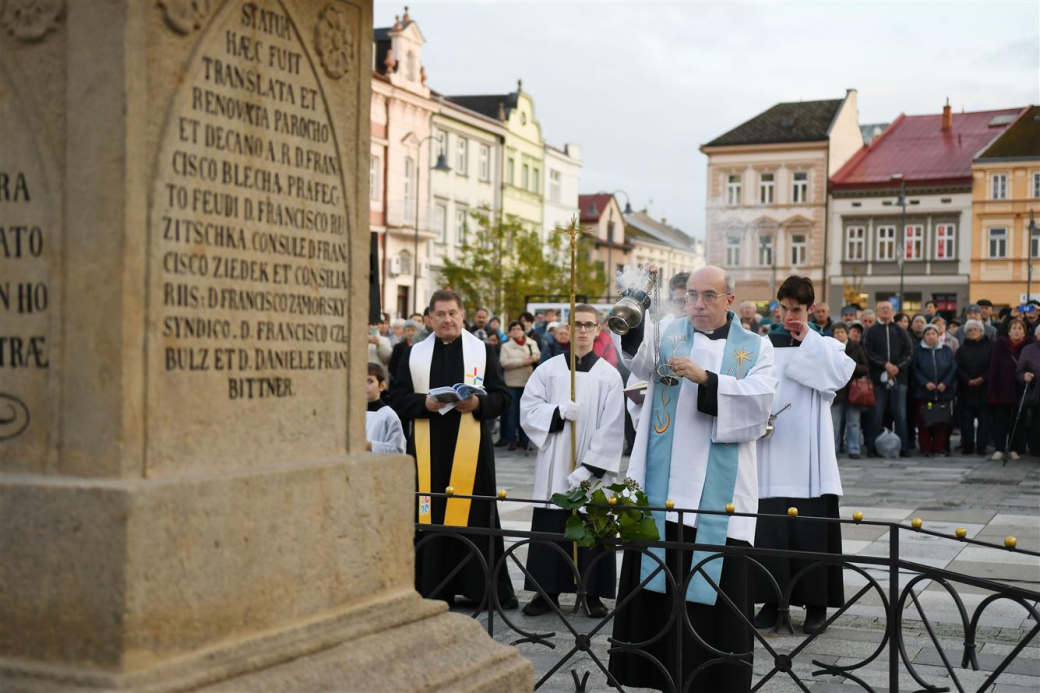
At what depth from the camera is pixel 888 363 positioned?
17750mm

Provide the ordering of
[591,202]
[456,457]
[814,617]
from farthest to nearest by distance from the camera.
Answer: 1. [591,202]
2. [456,457]
3. [814,617]

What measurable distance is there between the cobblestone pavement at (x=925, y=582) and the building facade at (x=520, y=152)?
46.6 metres

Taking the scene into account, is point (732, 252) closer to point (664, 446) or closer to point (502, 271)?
point (502, 271)

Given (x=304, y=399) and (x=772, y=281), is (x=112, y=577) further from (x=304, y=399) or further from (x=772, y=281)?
(x=772, y=281)

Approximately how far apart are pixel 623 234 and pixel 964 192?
31646 millimetres

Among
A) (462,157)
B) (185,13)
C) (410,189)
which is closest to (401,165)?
(410,189)

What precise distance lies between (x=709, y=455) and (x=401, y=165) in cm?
4672

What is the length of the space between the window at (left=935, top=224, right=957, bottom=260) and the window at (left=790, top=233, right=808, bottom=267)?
6661mm

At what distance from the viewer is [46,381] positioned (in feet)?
9.53

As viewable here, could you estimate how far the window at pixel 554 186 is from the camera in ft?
225

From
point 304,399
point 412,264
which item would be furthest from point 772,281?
point 304,399

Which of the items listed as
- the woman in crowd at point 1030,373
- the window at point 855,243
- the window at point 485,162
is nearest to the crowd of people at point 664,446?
the woman in crowd at point 1030,373

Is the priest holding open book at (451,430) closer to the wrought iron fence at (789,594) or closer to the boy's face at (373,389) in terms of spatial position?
the boy's face at (373,389)

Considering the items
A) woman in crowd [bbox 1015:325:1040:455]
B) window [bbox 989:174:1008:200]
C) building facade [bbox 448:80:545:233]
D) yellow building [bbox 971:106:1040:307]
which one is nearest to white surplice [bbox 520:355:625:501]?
woman in crowd [bbox 1015:325:1040:455]
